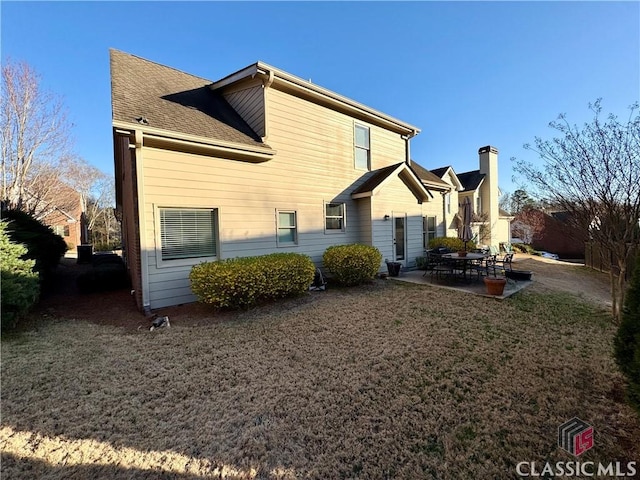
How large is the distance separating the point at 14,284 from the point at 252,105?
23.6ft

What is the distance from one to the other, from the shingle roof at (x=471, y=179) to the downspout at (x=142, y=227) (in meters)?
21.3

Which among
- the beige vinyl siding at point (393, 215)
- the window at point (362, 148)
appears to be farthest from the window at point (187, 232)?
the window at point (362, 148)

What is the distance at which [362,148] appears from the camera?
11273mm

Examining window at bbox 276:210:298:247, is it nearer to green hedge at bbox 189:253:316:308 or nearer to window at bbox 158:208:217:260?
green hedge at bbox 189:253:316:308

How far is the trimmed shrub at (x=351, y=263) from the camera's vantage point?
28.7 ft

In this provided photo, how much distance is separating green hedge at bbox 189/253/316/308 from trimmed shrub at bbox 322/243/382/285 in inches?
65.5

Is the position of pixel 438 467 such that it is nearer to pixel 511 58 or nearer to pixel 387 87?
pixel 511 58

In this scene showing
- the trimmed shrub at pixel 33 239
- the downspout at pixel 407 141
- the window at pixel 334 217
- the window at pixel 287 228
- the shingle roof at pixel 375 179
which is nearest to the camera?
the trimmed shrub at pixel 33 239

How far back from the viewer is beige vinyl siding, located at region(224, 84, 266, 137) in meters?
8.48

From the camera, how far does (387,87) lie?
15.7m

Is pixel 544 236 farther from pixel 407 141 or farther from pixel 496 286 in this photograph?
pixel 496 286

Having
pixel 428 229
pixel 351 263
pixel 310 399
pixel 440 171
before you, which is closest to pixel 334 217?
pixel 351 263

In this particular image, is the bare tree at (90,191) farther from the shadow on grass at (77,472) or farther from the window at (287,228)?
the shadow on grass at (77,472)

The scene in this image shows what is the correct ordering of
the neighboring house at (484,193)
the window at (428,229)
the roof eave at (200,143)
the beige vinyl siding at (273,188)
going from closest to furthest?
the roof eave at (200,143)
the beige vinyl siding at (273,188)
the window at (428,229)
the neighboring house at (484,193)
